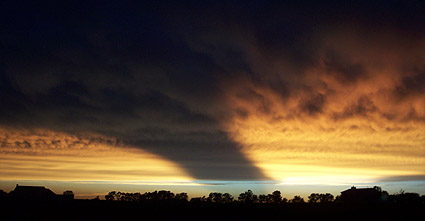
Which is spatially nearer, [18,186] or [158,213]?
[158,213]

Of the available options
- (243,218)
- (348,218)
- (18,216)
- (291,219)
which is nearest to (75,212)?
(18,216)

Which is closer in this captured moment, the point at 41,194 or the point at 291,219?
the point at 291,219

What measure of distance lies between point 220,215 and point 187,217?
11.5 ft

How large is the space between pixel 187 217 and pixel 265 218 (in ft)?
24.5

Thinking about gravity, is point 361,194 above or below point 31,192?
above

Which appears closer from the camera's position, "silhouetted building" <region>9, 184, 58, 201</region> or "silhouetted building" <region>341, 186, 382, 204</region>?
"silhouetted building" <region>9, 184, 58, 201</region>

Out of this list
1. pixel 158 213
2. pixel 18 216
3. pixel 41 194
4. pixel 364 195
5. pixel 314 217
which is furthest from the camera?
pixel 364 195

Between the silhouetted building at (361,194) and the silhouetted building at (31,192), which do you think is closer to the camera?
the silhouetted building at (31,192)

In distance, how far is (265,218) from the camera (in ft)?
105

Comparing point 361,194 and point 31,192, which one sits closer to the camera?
point 31,192

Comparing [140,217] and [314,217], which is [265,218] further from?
[140,217]

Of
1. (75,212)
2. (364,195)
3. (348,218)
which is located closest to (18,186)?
(75,212)

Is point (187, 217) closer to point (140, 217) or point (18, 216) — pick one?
point (140, 217)

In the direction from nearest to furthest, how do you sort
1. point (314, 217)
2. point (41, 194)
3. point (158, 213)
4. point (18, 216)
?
point (18, 216)
point (314, 217)
point (158, 213)
point (41, 194)
